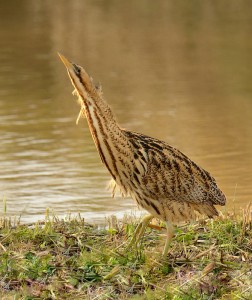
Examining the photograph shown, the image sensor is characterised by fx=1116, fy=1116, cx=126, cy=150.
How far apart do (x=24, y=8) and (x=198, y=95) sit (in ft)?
31.4

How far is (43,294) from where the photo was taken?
4.97 m

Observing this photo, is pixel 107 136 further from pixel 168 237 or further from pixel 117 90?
pixel 117 90

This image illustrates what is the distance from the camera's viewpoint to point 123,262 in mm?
5328

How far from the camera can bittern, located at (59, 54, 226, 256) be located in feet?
17.6

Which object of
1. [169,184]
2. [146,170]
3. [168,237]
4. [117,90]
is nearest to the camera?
[168,237]

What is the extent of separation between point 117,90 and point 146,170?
756 centimetres

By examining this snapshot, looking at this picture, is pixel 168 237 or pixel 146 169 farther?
pixel 146 169

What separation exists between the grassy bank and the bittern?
14 cm

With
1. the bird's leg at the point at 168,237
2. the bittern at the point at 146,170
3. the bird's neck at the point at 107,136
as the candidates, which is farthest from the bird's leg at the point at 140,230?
the bird's neck at the point at 107,136

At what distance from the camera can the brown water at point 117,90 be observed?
8.54 m

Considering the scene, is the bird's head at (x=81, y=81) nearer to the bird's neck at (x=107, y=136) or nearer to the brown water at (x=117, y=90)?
the bird's neck at (x=107, y=136)

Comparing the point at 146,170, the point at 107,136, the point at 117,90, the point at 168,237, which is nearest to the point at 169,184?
the point at 146,170

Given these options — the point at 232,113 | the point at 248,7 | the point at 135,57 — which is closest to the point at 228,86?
the point at 232,113

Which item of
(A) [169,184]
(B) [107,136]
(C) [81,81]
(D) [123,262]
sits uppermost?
(C) [81,81]
